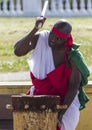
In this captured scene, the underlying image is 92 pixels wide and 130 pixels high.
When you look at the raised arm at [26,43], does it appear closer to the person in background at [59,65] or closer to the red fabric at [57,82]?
the person in background at [59,65]

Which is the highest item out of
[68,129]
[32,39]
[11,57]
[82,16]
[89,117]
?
[32,39]

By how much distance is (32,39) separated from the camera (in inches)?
196

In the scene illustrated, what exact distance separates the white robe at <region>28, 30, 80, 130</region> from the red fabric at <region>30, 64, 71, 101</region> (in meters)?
0.05

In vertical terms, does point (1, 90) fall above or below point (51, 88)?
Answer: below

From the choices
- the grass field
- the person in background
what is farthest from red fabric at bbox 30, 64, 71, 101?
the grass field

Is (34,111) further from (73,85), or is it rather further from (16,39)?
(16,39)

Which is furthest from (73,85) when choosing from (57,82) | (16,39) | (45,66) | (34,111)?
(16,39)

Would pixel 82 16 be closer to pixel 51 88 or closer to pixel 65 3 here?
pixel 65 3

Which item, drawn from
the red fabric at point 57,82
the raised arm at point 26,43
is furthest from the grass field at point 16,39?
the red fabric at point 57,82

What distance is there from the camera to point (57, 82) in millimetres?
4902

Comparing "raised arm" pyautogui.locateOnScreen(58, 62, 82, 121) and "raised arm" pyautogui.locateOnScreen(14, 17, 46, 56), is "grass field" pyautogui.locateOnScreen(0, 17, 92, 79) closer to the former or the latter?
"raised arm" pyautogui.locateOnScreen(14, 17, 46, 56)

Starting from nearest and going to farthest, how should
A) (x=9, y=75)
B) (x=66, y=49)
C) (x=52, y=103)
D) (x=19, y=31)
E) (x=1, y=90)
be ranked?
→ (x=52, y=103), (x=66, y=49), (x=1, y=90), (x=9, y=75), (x=19, y=31)

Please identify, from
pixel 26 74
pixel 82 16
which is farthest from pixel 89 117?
pixel 82 16

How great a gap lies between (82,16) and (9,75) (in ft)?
33.4
